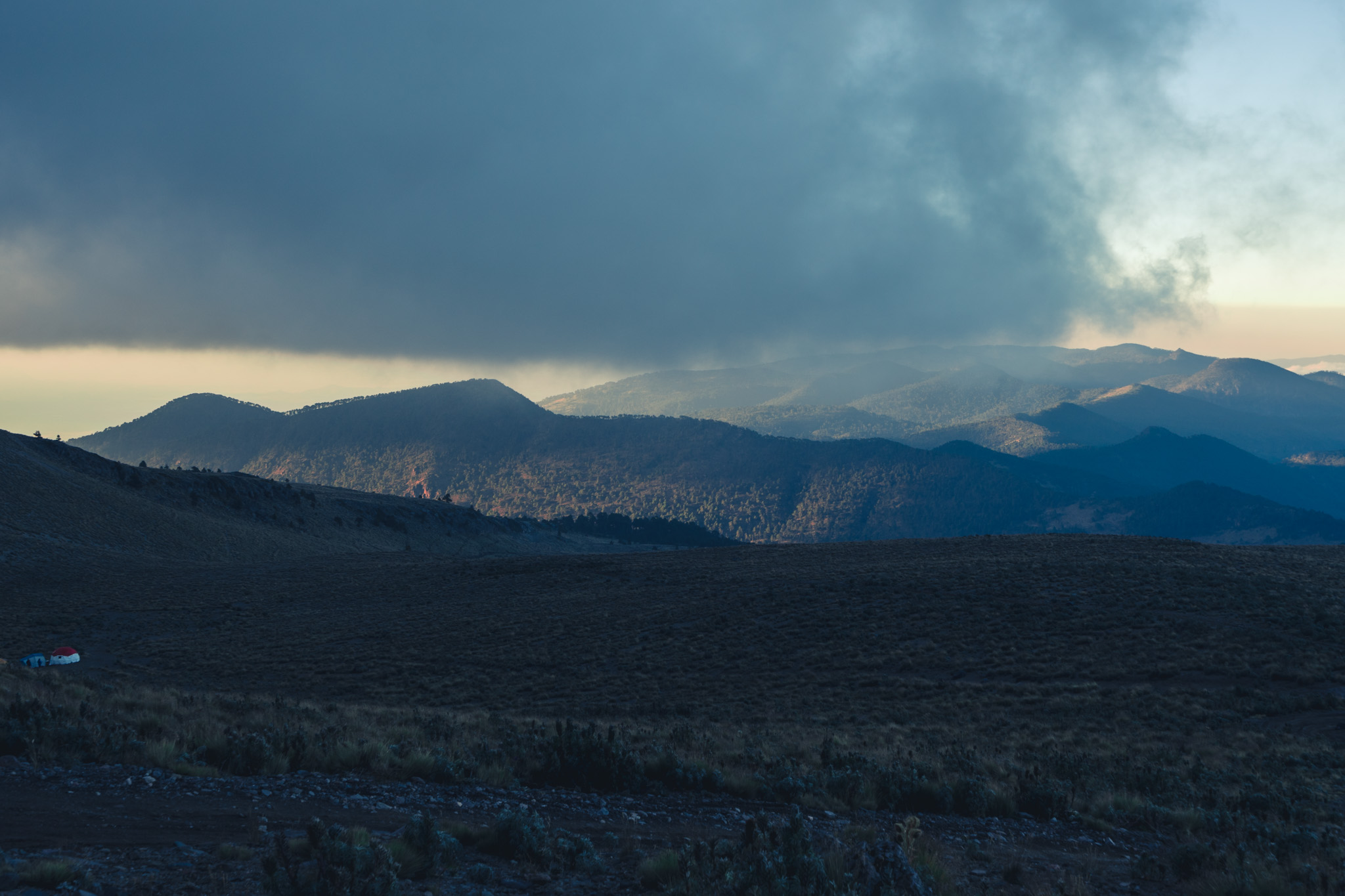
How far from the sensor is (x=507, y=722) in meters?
18.3

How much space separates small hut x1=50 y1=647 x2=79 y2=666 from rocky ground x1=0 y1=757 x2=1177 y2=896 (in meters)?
26.1

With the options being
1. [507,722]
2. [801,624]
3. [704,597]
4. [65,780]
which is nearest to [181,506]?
[704,597]

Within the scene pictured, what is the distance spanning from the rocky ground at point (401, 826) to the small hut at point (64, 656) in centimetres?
2607

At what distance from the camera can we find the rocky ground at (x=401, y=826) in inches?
279

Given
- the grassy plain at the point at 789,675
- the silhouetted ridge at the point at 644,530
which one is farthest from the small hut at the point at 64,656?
the silhouetted ridge at the point at 644,530

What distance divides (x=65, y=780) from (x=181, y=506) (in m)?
89.5

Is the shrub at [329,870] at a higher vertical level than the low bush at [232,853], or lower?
higher

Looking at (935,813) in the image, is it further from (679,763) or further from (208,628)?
(208,628)

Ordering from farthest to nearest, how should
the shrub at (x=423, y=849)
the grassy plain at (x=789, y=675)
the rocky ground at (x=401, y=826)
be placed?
the grassy plain at (x=789, y=675) < the shrub at (x=423, y=849) < the rocky ground at (x=401, y=826)

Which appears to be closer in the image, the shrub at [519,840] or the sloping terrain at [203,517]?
the shrub at [519,840]

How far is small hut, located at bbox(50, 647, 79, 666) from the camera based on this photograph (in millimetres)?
29797

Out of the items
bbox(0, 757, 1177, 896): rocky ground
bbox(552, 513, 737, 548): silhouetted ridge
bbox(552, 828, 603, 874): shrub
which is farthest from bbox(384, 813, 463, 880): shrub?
bbox(552, 513, 737, 548): silhouetted ridge

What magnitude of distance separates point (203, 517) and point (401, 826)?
286 ft

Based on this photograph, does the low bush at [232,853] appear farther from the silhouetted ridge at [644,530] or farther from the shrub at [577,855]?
the silhouetted ridge at [644,530]
